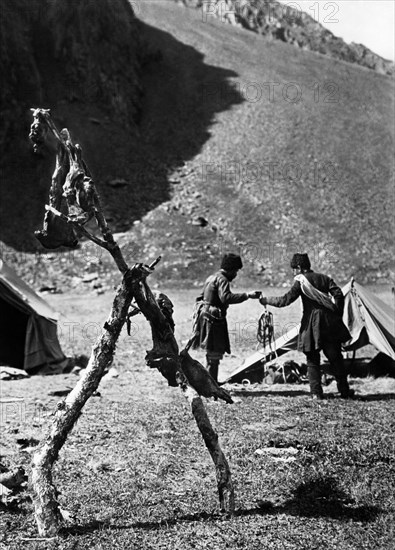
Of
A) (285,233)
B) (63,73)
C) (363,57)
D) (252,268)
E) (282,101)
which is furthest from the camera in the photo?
(363,57)

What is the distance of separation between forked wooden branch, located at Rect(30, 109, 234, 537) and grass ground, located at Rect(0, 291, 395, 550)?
368 millimetres

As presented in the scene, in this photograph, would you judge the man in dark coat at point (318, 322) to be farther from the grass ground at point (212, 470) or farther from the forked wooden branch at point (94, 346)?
the forked wooden branch at point (94, 346)

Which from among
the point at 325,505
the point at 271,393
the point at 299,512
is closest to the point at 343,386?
the point at 271,393

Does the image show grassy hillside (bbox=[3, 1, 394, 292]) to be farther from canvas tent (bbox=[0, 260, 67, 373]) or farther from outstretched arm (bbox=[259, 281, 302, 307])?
outstretched arm (bbox=[259, 281, 302, 307])

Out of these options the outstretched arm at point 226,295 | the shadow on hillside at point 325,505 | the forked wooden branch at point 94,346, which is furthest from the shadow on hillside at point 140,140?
the shadow on hillside at point 325,505

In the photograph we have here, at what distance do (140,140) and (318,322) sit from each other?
3425 cm

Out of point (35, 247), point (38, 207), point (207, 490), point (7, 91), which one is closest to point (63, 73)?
point (7, 91)

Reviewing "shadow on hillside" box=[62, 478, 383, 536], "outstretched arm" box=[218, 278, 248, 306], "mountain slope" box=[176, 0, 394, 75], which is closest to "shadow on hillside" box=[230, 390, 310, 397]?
"outstretched arm" box=[218, 278, 248, 306]

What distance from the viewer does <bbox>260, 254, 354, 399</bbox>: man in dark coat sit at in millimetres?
9562

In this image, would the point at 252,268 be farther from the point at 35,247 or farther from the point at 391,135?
the point at 391,135

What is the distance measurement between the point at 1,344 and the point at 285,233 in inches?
855

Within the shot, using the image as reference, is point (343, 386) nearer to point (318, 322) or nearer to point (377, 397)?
point (377, 397)

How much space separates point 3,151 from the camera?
36594 millimetres

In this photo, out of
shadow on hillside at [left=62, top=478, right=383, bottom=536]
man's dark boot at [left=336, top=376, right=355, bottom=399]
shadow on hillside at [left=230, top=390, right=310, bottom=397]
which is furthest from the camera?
shadow on hillside at [left=230, top=390, right=310, bottom=397]
